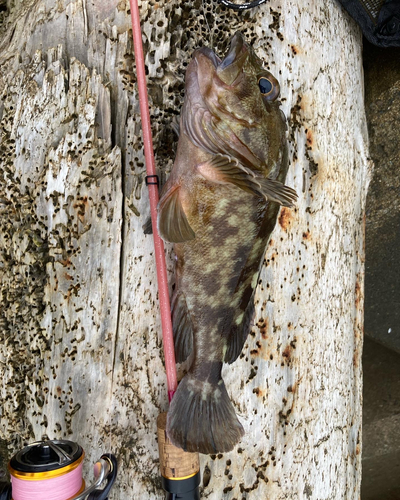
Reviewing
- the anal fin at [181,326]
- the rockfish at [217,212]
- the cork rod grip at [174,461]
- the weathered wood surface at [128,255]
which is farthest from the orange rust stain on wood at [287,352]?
the cork rod grip at [174,461]

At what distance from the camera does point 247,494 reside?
7.11 feet

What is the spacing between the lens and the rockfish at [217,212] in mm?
1814

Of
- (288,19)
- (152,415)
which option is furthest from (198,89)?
(152,415)

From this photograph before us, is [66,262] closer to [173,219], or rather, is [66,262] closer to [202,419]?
[173,219]

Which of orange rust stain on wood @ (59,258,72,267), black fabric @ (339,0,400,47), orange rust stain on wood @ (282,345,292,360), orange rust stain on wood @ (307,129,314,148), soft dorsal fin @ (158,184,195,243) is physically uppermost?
black fabric @ (339,0,400,47)

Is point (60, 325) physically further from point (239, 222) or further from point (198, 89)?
point (198, 89)

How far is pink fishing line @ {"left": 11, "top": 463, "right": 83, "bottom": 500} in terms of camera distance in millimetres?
1643

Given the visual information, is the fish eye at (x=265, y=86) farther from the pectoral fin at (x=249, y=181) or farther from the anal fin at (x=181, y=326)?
the anal fin at (x=181, y=326)

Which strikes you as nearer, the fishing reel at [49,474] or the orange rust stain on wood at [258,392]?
the fishing reel at [49,474]

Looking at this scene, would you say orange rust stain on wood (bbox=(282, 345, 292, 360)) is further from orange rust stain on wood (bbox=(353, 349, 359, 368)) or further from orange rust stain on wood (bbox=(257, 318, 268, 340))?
orange rust stain on wood (bbox=(353, 349, 359, 368))

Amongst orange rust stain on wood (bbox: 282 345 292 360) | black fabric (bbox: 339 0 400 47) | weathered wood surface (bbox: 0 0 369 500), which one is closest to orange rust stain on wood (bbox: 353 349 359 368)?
weathered wood surface (bbox: 0 0 369 500)

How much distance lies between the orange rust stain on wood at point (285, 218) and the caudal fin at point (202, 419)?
0.78 metres

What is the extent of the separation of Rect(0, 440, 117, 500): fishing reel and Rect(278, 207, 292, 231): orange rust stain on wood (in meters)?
1.29

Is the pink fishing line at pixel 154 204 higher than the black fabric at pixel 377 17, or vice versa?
the black fabric at pixel 377 17
